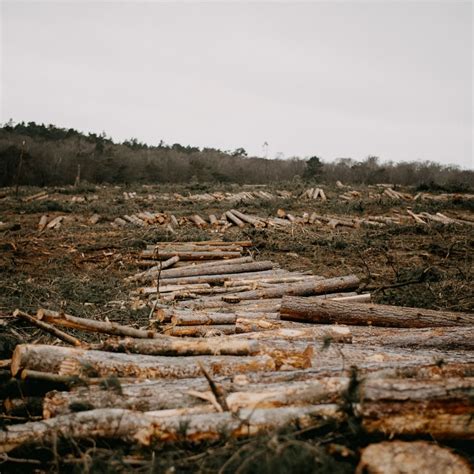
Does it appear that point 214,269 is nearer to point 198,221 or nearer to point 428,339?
point 428,339

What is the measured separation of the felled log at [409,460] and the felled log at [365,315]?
2.37 m

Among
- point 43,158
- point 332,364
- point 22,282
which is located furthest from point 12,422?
point 43,158

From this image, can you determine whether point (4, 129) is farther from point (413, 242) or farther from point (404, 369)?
point (404, 369)

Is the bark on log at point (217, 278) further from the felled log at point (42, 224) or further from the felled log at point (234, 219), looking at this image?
the felled log at point (42, 224)

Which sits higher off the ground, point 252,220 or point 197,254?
point 252,220

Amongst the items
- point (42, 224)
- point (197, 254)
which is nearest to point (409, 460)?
point (197, 254)

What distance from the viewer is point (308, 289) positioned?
587 cm

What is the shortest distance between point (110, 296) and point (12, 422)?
11.4 ft

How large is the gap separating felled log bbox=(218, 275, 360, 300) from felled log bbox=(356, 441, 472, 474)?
152 inches

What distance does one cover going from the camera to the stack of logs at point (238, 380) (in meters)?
2.12

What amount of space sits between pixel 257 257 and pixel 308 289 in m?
2.85

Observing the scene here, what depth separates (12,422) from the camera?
2.59 meters

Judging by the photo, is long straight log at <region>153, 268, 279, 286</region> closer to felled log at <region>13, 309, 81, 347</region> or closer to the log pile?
felled log at <region>13, 309, 81, 347</region>

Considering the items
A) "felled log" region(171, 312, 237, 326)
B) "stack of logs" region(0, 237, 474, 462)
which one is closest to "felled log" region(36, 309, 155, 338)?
"stack of logs" region(0, 237, 474, 462)
